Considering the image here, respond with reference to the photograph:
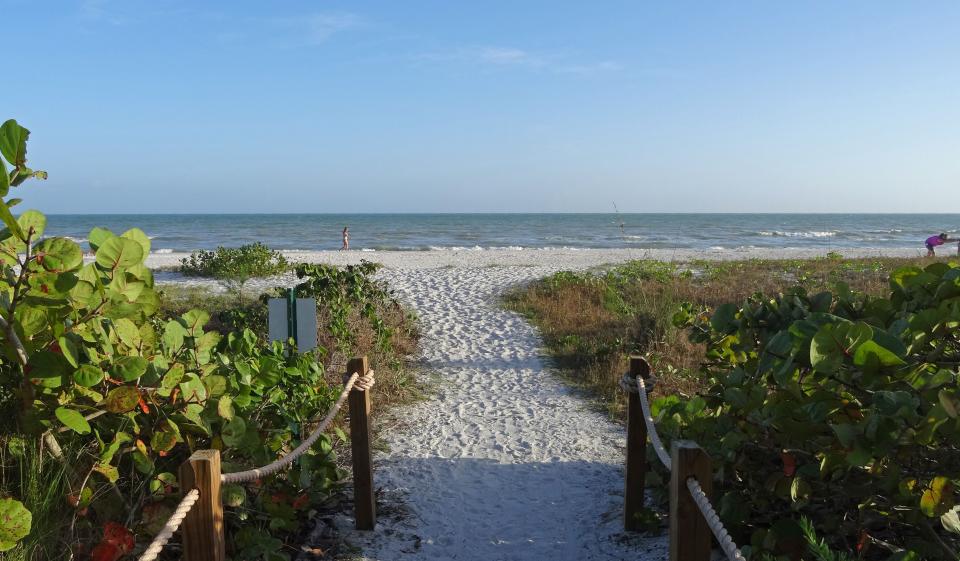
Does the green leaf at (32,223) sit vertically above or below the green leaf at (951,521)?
above

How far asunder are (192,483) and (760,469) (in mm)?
2498

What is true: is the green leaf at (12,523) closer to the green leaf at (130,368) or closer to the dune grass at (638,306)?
the green leaf at (130,368)

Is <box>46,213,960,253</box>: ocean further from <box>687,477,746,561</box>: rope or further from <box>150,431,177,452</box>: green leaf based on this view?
<box>687,477,746,561</box>: rope

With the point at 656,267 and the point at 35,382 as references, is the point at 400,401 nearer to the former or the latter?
the point at 35,382

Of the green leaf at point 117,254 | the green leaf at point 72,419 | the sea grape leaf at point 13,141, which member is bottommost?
the green leaf at point 72,419

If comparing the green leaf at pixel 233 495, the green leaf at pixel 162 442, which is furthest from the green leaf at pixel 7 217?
the green leaf at pixel 233 495

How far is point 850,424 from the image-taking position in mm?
2092

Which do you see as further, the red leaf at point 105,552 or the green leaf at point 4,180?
the red leaf at point 105,552

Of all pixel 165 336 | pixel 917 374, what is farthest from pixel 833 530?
pixel 165 336

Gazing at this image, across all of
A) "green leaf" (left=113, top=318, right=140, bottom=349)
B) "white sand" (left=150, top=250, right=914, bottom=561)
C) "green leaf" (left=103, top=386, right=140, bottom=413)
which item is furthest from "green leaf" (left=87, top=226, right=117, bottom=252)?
"white sand" (left=150, top=250, right=914, bottom=561)

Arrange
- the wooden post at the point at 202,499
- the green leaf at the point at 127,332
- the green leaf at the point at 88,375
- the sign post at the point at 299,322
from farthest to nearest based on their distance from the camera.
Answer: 1. the sign post at the point at 299,322
2. the green leaf at the point at 127,332
3. the green leaf at the point at 88,375
4. the wooden post at the point at 202,499

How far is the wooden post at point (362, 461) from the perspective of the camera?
13.1ft

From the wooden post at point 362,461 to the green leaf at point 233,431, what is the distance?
0.89 meters

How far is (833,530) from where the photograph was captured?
2725mm
